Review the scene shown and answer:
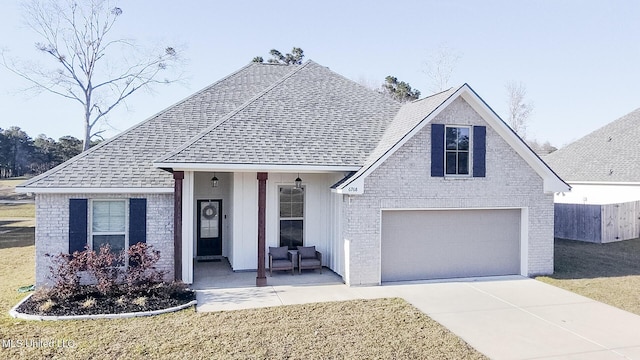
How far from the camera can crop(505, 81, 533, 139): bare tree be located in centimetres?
4603

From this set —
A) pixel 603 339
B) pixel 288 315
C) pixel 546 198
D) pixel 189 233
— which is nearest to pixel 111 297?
pixel 189 233

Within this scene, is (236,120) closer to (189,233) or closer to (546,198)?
(189,233)

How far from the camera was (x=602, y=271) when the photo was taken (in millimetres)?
13477

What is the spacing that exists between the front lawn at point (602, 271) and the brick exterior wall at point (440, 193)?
0.94m

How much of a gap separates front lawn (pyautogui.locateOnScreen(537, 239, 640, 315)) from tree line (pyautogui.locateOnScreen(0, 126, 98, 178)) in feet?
194

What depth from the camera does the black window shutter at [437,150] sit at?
12.2 m

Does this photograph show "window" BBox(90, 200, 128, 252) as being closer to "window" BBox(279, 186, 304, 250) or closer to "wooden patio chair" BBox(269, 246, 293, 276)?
"wooden patio chair" BBox(269, 246, 293, 276)

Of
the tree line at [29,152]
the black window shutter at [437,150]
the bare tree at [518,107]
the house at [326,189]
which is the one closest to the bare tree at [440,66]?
the bare tree at [518,107]

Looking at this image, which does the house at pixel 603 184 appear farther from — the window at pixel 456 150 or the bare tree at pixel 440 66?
the bare tree at pixel 440 66

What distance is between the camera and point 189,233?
457 inches

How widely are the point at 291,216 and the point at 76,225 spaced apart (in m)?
5.97

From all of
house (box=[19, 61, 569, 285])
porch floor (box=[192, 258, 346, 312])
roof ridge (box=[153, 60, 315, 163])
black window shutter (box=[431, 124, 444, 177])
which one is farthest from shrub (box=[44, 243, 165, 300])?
black window shutter (box=[431, 124, 444, 177])

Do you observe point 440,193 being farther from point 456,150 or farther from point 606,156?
point 606,156

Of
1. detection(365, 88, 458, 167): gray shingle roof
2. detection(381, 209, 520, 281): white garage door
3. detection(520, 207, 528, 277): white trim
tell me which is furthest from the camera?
detection(520, 207, 528, 277): white trim
